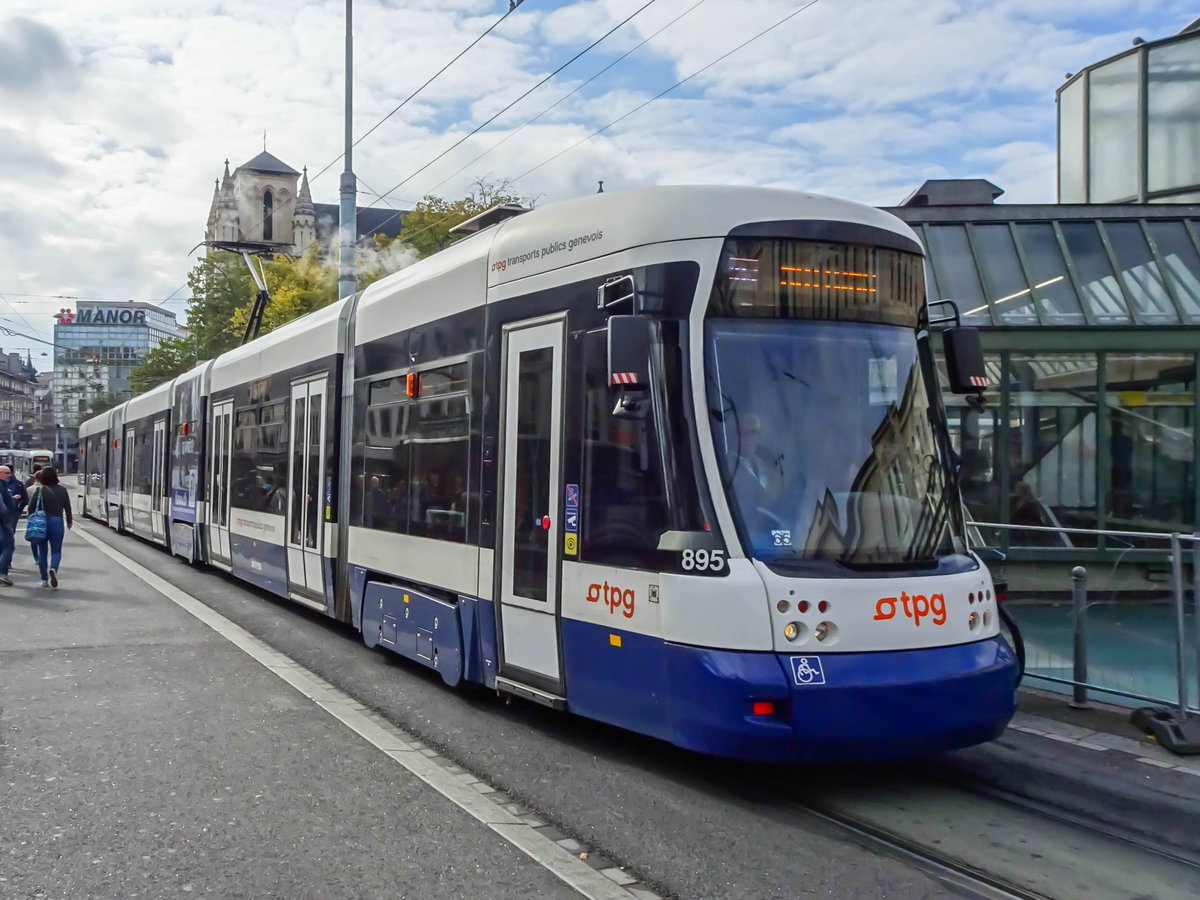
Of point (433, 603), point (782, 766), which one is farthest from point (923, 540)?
point (433, 603)

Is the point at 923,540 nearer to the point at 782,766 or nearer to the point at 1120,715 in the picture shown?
the point at 782,766

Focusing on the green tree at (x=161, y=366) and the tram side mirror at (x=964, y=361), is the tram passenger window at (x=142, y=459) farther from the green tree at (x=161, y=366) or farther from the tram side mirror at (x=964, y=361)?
the green tree at (x=161, y=366)

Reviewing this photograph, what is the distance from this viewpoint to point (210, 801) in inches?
221

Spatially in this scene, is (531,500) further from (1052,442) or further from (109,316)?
(109,316)

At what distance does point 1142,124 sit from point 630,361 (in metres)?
21.3

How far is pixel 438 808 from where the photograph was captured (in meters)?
5.54

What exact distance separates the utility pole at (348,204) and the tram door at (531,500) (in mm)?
12403

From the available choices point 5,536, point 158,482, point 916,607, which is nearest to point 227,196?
point 158,482

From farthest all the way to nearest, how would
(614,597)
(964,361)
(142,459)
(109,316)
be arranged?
(109,316) → (142,459) → (964,361) → (614,597)

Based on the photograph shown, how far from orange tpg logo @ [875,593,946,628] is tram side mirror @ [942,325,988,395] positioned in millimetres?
1369

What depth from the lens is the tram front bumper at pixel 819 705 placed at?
17.9 ft

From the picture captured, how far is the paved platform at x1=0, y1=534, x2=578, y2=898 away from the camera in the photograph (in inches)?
180

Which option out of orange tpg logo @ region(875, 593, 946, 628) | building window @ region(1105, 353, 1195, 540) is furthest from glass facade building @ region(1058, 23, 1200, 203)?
orange tpg logo @ region(875, 593, 946, 628)

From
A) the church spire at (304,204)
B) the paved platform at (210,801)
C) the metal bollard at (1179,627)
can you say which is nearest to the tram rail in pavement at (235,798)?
the paved platform at (210,801)
